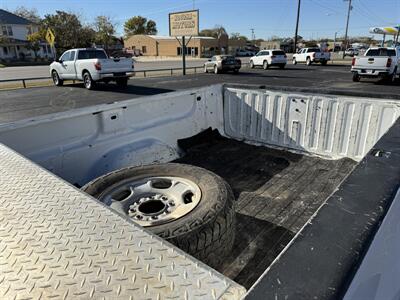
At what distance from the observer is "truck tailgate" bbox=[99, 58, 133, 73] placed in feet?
49.8

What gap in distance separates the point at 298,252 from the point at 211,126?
14.6 feet

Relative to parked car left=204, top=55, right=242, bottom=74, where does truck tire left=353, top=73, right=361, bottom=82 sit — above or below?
below

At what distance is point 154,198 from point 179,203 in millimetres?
229

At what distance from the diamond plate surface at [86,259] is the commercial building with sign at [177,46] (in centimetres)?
6781

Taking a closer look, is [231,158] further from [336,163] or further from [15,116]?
[15,116]

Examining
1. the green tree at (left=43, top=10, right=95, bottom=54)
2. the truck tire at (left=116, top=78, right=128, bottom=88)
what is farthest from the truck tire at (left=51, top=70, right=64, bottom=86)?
the green tree at (left=43, top=10, right=95, bottom=54)

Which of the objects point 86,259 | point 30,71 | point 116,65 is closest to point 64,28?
point 30,71

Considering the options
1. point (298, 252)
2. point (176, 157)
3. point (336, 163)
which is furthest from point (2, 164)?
point (336, 163)

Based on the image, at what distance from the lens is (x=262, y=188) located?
371cm

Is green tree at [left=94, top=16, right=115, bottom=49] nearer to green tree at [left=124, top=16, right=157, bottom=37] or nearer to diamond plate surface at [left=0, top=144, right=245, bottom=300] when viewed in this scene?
green tree at [left=124, top=16, right=157, bottom=37]

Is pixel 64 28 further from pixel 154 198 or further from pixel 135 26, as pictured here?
pixel 154 198

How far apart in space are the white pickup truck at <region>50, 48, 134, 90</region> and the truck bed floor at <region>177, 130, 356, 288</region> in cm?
1166

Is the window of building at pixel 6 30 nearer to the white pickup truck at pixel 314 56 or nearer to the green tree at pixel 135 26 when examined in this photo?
the green tree at pixel 135 26

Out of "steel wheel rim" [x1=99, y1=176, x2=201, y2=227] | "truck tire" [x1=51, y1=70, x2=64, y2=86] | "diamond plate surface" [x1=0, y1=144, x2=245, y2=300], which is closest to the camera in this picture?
"diamond plate surface" [x1=0, y1=144, x2=245, y2=300]
